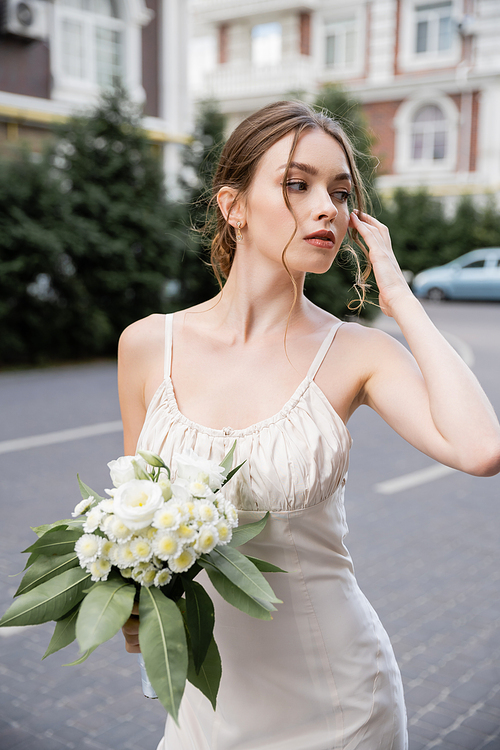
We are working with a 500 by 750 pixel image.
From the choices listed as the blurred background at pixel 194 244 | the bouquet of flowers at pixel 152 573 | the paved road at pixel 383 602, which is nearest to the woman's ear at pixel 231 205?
the blurred background at pixel 194 244

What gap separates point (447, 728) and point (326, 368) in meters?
2.40

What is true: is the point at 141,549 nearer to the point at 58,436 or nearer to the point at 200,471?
the point at 200,471

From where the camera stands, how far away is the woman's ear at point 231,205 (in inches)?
74.5

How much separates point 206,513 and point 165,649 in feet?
0.79

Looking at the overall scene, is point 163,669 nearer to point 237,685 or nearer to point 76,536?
point 76,536

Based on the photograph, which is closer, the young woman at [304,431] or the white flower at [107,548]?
the white flower at [107,548]

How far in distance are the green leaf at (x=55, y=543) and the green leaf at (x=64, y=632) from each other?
0.37 feet

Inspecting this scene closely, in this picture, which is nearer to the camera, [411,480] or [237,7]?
[411,480]

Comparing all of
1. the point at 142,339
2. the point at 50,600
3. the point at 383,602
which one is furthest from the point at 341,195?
the point at 383,602

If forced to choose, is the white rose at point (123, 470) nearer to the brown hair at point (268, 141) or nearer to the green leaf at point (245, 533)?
the green leaf at point (245, 533)

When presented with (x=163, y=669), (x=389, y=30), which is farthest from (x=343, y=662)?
(x=389, y=30)

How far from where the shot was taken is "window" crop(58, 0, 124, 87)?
55.7 feet

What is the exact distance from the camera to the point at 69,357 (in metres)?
14.3

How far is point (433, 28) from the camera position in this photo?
30.9 m
